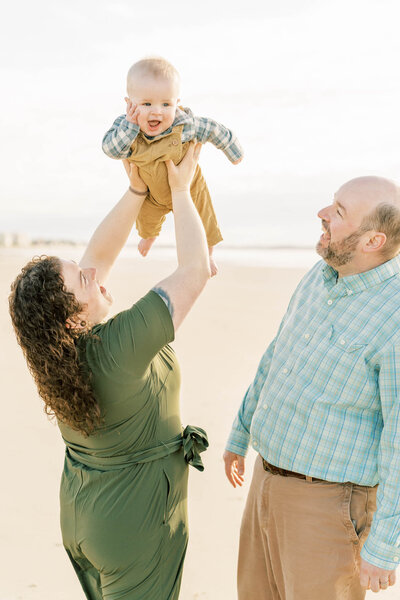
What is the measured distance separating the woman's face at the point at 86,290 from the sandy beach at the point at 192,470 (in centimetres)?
251

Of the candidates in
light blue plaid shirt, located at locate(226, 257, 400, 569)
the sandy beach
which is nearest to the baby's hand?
light blue plaid shirt, located at locate(226, 257, 400, 569)

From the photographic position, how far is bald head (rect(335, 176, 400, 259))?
2436 millimetres

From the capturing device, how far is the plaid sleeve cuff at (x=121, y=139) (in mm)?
2768

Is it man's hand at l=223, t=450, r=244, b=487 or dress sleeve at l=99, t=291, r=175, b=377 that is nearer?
dress sleeve at l=99, t=291, r=175, b=377

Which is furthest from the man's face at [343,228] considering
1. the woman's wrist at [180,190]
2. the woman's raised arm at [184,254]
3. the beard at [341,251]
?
the woman's wrist at [180,190]

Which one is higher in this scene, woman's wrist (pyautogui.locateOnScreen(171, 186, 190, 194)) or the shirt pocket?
woman's wrist (pyautogui.locateOnScreen(171, 186, 190, 194))

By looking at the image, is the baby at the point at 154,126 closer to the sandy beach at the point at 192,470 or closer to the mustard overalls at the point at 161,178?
the mustard overalls at the point at 161,178

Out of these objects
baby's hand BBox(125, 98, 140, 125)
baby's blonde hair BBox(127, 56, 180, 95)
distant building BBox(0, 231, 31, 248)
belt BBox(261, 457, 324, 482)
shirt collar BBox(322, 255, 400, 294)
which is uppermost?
distant building BBox(0, 231, 31, 248)

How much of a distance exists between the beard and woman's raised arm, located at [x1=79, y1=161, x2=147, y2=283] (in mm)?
876

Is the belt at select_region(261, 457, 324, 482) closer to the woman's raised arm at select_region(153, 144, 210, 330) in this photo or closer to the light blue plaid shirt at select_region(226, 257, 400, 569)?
the light blue plaid shirt at select_region(226, 257, 400, 569)

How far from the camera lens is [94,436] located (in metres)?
2.45

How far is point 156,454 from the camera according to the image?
2.54 m

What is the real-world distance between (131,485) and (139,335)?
63 cm

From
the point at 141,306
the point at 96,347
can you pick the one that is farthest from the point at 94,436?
the point at 141,306
